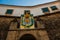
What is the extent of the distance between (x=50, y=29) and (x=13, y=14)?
5.26m

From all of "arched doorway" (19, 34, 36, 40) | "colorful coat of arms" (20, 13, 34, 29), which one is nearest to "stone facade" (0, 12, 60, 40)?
"arched doorway" (19, 34, 36, 40)

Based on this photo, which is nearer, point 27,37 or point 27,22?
point 27,37

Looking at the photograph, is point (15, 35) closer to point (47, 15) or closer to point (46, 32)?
point (46, 32)

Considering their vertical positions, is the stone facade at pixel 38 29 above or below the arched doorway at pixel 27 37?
above

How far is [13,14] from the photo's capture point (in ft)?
46.7

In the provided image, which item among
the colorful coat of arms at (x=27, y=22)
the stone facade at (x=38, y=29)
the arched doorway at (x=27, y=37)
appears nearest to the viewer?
the stone facade at (x=38, y=29)

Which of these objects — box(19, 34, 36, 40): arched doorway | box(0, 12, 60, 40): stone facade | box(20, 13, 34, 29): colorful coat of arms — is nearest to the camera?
box(0, 12, 60, 40): stone facade

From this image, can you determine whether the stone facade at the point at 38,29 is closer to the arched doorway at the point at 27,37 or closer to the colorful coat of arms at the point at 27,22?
the arched doorway at the point at 27,37

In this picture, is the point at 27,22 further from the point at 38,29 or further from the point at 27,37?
the point at 27,37

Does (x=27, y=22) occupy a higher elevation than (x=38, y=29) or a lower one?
higher

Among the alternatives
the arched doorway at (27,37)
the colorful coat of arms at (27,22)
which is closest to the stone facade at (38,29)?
the arched doorway at (27,37)

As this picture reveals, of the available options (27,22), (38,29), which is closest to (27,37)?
(38,29)

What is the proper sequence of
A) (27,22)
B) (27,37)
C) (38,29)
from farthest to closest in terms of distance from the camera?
(27,22) < (38,29) < (27,37)

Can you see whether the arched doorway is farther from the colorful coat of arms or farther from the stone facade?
the colorful coat of arms
